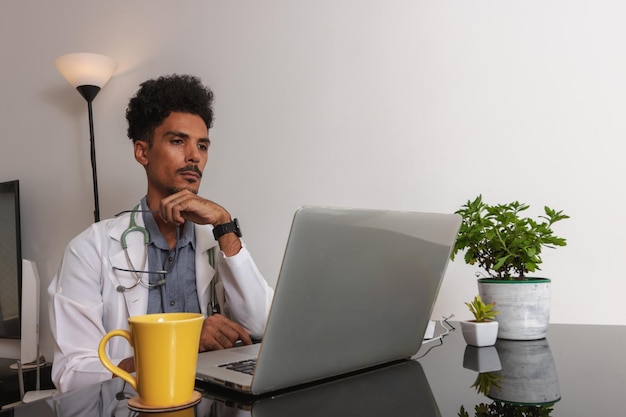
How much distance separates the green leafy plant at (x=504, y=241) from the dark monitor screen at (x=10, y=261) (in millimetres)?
2028

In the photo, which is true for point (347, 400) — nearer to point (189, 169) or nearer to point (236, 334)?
point (236, 334)

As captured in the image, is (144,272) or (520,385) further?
(144,272)

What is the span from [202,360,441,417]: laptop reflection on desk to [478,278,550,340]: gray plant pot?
359mm

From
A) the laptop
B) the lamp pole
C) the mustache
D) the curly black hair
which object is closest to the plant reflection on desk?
the laptop

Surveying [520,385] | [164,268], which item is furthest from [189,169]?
[520,385]

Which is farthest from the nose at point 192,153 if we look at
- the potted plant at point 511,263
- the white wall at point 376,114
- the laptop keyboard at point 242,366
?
the laptop keyboard at point 242,366

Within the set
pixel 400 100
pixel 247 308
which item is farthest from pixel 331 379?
pixel 400 100

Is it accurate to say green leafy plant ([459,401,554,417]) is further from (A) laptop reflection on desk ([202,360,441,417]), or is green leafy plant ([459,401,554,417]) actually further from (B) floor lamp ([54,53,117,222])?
(B) floor lamp ([54,53,117,222])

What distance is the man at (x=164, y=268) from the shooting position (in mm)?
1241

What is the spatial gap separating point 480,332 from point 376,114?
89 centimetres

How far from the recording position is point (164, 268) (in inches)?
56.2

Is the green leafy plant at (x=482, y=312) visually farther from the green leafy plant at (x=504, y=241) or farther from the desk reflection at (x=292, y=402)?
the desk reflection at (x=292, y=402)

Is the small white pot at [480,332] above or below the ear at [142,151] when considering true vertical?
below

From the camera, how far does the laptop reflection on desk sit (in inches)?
23.0
